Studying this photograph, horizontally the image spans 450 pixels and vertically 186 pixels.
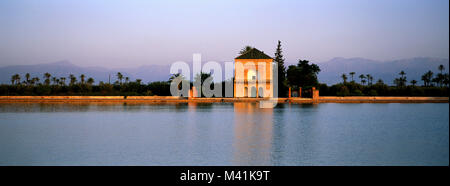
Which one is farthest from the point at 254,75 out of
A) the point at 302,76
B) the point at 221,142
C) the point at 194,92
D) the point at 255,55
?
the point at 221,142

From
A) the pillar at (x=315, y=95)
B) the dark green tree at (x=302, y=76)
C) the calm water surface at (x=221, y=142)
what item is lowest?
the calm water surface at (x=221, y=142)

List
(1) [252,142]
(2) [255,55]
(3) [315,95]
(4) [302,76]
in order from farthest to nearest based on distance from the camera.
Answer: (2) [255,55] → (4) [302,76] → (3) [315,95] → (1) [252,142]

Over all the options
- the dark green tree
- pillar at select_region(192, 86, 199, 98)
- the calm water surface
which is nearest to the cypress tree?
the dark green tree

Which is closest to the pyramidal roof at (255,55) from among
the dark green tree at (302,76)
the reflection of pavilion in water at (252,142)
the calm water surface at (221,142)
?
the dark green tree at (302,76)

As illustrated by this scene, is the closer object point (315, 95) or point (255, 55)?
point (315, 95)

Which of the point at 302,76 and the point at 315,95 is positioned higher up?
the point at 302,76

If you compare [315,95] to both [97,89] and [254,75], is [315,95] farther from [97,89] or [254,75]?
[97,89]

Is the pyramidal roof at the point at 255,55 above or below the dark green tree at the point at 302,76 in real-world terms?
above

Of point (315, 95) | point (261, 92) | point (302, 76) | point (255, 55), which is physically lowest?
point (315, 95)

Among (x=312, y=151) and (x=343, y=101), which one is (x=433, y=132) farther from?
(x=343, y=101)

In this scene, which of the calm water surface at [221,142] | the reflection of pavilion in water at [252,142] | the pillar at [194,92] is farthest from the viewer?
the pillar at [194,92]

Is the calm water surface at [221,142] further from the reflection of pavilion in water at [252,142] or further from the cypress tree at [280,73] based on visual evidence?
the cypress tree at [280,73]

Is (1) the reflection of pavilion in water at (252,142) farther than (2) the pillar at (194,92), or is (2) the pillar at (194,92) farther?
(2) the pillar at (194,92)

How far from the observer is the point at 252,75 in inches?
1486
